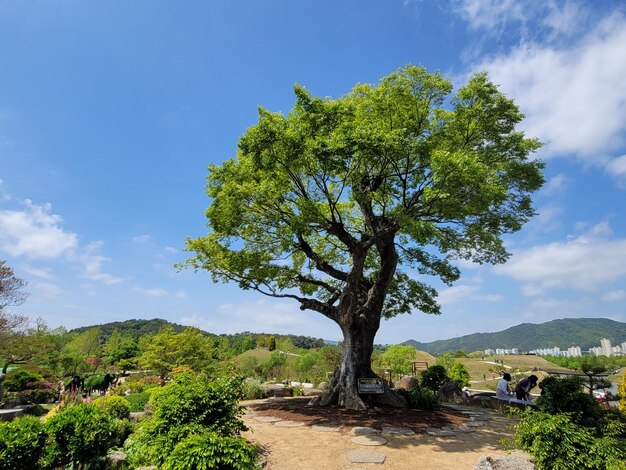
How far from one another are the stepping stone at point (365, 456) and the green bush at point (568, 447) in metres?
2.27

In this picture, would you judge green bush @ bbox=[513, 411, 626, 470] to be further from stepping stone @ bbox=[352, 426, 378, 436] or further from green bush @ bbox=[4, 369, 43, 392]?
green bush @ bbox=[4, 369, 43, 392]

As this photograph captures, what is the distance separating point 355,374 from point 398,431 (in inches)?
146

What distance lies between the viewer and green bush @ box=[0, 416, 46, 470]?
4.29 metres

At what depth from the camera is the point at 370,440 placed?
7125 mm

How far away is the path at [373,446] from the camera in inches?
230

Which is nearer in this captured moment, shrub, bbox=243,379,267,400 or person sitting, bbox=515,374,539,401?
person sitting, bbox=515,374,539,401

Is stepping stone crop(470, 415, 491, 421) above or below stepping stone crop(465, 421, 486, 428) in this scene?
below

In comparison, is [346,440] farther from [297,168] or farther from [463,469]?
[297,168]

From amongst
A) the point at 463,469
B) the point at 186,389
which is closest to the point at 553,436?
the point at 463,469

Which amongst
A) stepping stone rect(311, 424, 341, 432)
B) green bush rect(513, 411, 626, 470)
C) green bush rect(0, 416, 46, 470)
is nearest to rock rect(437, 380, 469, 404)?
stepping stone rect(311, 424, 341, 432)

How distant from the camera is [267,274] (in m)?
12.1

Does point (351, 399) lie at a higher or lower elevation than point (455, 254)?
lower

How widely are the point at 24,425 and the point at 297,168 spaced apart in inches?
309

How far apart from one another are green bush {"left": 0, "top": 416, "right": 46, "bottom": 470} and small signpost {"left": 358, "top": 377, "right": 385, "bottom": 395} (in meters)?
8.27
